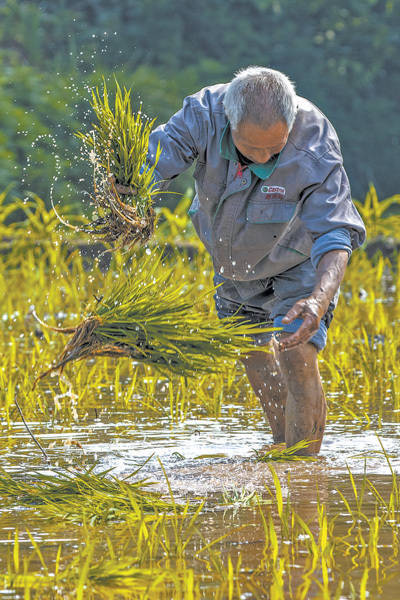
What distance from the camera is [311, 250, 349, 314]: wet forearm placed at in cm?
280

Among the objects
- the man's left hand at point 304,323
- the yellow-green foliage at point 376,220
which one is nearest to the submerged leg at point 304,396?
the man's left hand at point 304,323

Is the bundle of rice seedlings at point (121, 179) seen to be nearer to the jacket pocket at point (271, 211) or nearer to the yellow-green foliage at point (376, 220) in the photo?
the jacket pocket at point (271, 211)

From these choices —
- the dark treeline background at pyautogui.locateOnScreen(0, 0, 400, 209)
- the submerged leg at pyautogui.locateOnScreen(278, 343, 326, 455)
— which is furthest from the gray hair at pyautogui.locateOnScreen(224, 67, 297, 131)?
the dark treeline background at pyautogui.locateOnScreen(0, 0, 400, 209)

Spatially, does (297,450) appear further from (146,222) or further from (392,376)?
(392,376)

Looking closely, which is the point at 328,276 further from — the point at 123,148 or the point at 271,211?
the point at 123,148

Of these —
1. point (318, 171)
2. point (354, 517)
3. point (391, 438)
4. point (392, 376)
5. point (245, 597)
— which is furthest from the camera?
point (392, 376)

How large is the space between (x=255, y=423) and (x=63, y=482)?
1.28 m

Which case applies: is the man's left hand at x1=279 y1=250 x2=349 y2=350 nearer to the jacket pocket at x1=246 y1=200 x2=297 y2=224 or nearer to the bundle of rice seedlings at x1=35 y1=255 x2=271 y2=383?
the bundle of rice seedlings at x1=35 y1=255 x2=271 y2=383

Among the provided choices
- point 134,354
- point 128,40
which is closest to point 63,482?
point 134,354

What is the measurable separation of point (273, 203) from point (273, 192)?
0.04 metres

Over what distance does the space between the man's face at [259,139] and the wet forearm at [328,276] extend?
0.32 m

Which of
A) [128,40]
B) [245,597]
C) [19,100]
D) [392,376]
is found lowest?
[245,597]

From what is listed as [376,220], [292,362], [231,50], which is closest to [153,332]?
[292,362]

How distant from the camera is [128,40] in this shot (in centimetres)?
1336
